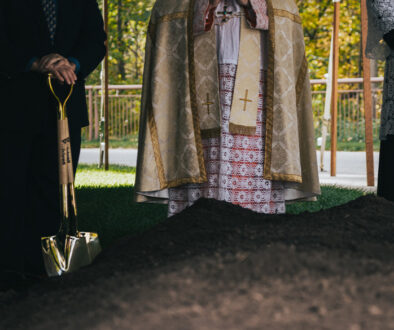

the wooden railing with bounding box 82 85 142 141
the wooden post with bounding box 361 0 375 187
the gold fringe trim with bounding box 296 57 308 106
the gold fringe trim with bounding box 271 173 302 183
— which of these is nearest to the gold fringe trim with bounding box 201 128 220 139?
the gold fringe trim with bounding box 271 173 302 183

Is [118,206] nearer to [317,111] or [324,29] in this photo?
[317,111]

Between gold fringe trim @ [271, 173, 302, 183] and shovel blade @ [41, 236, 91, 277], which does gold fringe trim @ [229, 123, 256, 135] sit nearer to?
gold fringe trim @ [271, 173, 302, 183]

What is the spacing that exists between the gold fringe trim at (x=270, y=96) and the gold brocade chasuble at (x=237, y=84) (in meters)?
0.07

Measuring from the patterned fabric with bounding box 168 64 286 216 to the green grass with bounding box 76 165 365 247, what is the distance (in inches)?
19.2

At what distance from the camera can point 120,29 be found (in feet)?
72.5

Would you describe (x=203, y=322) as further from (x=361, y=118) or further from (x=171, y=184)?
(x=361, y=118)

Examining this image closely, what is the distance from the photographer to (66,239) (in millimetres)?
2705

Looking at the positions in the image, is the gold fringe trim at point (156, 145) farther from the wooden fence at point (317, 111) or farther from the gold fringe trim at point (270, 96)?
the wooden fence at point (317, 111)

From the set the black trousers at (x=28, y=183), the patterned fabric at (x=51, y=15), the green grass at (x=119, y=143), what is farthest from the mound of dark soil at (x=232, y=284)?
the green grass at (x=119, y=143)

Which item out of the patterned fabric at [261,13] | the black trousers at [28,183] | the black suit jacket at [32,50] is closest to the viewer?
the black suit jacket at [32,50]

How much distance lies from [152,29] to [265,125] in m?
0.96

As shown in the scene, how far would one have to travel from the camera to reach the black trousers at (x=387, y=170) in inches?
175

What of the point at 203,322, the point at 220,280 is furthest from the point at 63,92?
the point at 203,322

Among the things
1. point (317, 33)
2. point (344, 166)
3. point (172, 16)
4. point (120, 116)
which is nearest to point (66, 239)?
point (172, 16)
